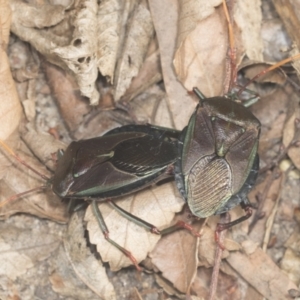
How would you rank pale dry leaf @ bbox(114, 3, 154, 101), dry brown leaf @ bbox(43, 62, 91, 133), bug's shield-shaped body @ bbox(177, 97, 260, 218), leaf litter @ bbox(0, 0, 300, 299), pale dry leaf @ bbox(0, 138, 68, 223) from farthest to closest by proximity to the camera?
dry brown leaf @ bbox(43, 62, 91, 133), pale dry leaf @ bbox(114, 3, 154, 101), pale dry leaf @ bbox(0, 138, 68, 223), leaf litter @ bbox(0, 0, 300, 299), bug's shield-shaped body @ bbox(177, 97, 260, 218)

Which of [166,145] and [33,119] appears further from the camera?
[33,119]

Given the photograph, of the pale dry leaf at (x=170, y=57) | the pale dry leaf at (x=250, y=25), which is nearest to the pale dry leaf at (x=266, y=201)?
the pale dry leaf at (x=170, y=57)

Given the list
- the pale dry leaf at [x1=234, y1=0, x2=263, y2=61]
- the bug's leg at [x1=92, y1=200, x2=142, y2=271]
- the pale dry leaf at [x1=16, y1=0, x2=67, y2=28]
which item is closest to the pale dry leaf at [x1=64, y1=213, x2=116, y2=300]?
the bug's leg at [x1=92, y1=200, x2=142, y2=271]

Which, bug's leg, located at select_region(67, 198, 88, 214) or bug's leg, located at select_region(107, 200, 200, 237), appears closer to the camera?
bug's leg, located at select_region(107, 200, 200, 237)

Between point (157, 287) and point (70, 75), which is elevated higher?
point (70, 75)

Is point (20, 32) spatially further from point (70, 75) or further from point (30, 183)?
point (30, 183)

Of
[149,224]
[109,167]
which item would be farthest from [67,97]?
[149,224]

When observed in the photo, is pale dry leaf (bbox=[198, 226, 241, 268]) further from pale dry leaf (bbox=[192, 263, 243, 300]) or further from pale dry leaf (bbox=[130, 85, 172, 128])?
pale dry leaf (bbox=[130, 85, 172, 128])

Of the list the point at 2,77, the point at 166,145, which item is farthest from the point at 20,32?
the point at 166,145
